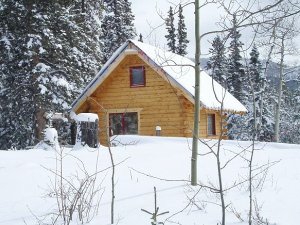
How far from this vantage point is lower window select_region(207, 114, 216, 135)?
22500mm

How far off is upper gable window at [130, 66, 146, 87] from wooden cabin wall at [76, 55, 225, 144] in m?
0.16

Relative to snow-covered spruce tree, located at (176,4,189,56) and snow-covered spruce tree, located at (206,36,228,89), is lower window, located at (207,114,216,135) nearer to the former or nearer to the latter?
snow-covered spruce tree, located at (206,36,228,89)

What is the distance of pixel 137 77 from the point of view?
792 inches

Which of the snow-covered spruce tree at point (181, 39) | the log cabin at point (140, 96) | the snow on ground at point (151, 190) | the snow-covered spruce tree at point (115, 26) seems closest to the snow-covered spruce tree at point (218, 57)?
the snow on ground at point (151, 190)

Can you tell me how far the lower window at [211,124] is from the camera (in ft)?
73.8

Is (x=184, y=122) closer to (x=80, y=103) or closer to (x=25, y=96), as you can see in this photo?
(x=80, y=103)

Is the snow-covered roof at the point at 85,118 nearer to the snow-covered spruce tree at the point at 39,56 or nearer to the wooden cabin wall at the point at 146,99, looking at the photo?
the snow-covered spruce tree at the point at 39,56

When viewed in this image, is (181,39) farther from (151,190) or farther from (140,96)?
(151,190)

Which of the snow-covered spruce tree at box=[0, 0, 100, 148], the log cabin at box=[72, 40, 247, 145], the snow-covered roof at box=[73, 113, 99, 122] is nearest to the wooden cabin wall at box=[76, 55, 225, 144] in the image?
the log cabin at box=[72, 40, 247, 145]

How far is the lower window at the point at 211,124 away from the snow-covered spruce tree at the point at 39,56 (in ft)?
23.2

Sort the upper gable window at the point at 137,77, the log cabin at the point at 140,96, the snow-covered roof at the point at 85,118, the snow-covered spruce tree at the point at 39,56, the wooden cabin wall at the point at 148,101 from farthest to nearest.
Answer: the upper gable window at the point at 137,77 < the wooden cabin wall at the point at 148,101 < the log cabin at the point at 140,96 < the snow-covered spruce tree at the point at 39,56 < the snow-covered roof at the point at 85,118

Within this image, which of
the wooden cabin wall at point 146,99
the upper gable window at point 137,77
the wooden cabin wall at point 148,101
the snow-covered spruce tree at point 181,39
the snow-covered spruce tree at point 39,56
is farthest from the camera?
the snow-covered spruce tree at point 181,39

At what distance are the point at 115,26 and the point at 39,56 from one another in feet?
59.9

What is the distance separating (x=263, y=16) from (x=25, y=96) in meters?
15.9
